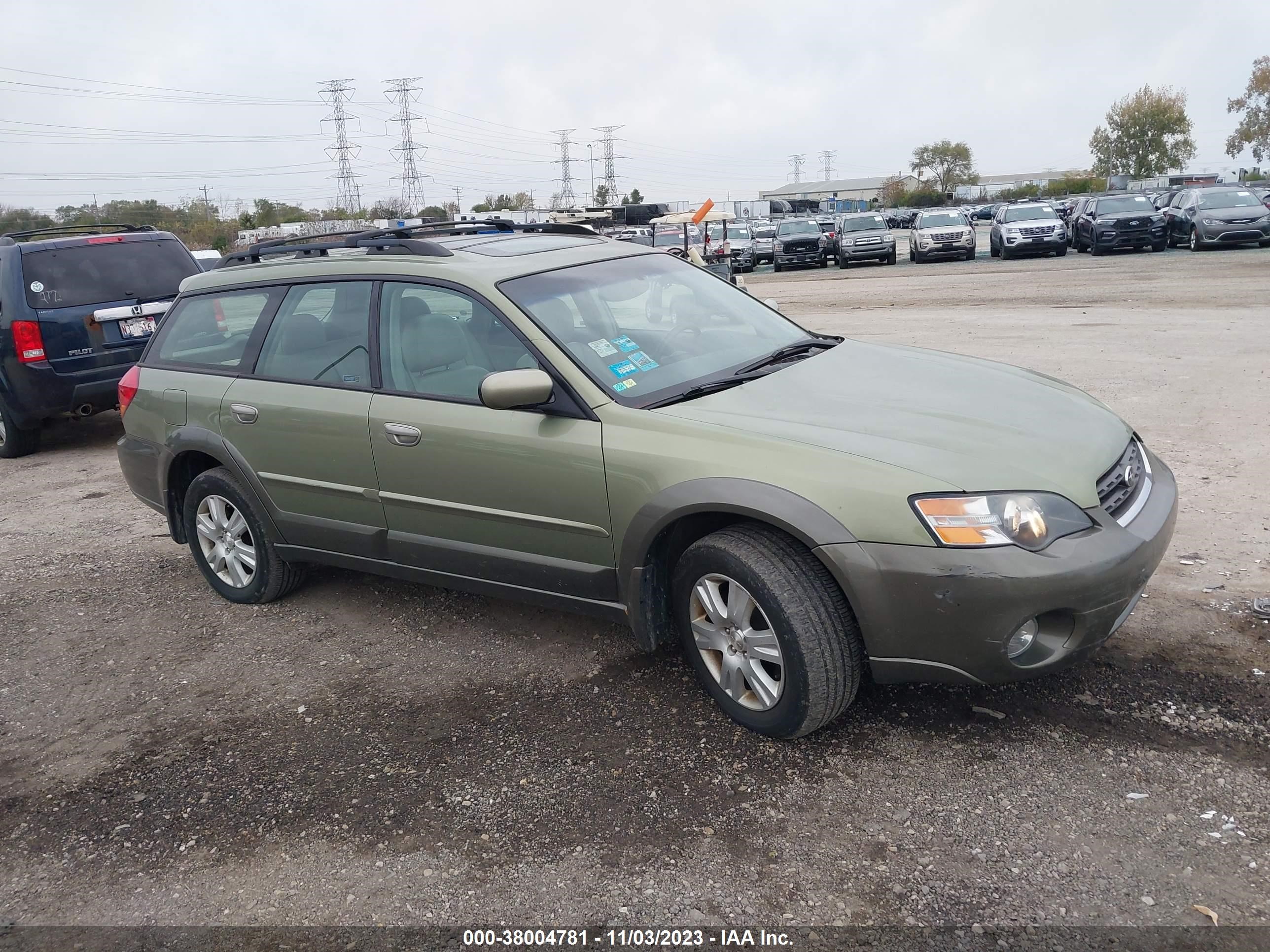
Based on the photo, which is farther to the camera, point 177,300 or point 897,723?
point 177,300

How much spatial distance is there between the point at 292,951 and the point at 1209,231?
A: 28.5 m

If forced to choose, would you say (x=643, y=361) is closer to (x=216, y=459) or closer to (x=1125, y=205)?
(x=216, y=459)

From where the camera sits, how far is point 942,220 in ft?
102

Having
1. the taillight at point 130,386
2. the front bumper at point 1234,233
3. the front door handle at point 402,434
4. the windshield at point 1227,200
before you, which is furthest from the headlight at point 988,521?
the windshield at point 1227,200

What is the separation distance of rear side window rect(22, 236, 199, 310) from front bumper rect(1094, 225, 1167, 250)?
985 inches

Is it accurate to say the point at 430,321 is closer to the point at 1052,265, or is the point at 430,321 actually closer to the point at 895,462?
the point at 895,462

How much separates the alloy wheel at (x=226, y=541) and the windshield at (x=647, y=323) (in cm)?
206

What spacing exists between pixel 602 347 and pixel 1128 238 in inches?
1089

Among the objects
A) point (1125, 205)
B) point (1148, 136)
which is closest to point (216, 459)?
point (1125, 205)

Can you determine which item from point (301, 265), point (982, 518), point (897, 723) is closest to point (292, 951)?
point (897, 723)

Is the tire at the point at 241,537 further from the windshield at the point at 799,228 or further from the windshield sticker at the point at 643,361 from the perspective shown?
the windshield at the point at 799,228

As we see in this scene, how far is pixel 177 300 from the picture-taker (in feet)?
18.1

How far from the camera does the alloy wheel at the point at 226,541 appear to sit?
5.17 meters

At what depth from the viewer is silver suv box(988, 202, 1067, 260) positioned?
92.8 ft
